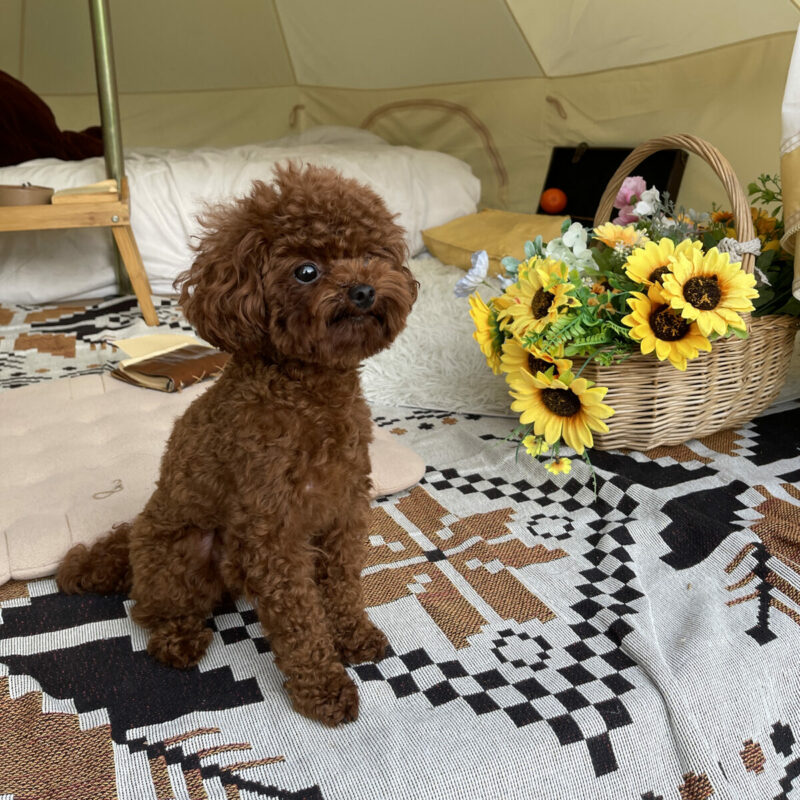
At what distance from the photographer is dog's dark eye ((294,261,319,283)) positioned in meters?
0.92

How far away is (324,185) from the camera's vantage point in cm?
93

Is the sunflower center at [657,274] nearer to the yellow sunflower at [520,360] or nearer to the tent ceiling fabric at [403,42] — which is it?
the yellow sunflower at [520,360]

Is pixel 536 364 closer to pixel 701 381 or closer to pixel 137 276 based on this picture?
pixel 701 381

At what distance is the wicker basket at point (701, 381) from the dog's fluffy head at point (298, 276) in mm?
676

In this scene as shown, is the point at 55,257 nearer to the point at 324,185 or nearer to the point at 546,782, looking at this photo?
the point at 324,185

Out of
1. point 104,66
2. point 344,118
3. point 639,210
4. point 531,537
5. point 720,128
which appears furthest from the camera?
point 344,118

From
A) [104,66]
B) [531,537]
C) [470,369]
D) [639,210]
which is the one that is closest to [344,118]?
[104,66]

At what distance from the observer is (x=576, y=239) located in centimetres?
152

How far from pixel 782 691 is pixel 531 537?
1.57 feet

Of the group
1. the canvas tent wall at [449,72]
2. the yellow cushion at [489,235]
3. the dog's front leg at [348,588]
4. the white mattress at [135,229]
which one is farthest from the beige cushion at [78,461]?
the canvas tent wall at [449,72]

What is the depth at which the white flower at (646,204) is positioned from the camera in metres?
1.66

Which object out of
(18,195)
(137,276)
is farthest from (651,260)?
(18,195)

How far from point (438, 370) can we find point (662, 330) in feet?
2.67

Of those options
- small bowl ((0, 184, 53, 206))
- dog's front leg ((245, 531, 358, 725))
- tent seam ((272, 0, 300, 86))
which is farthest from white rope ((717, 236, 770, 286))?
tent seam ((272, 0, 300, 86))
